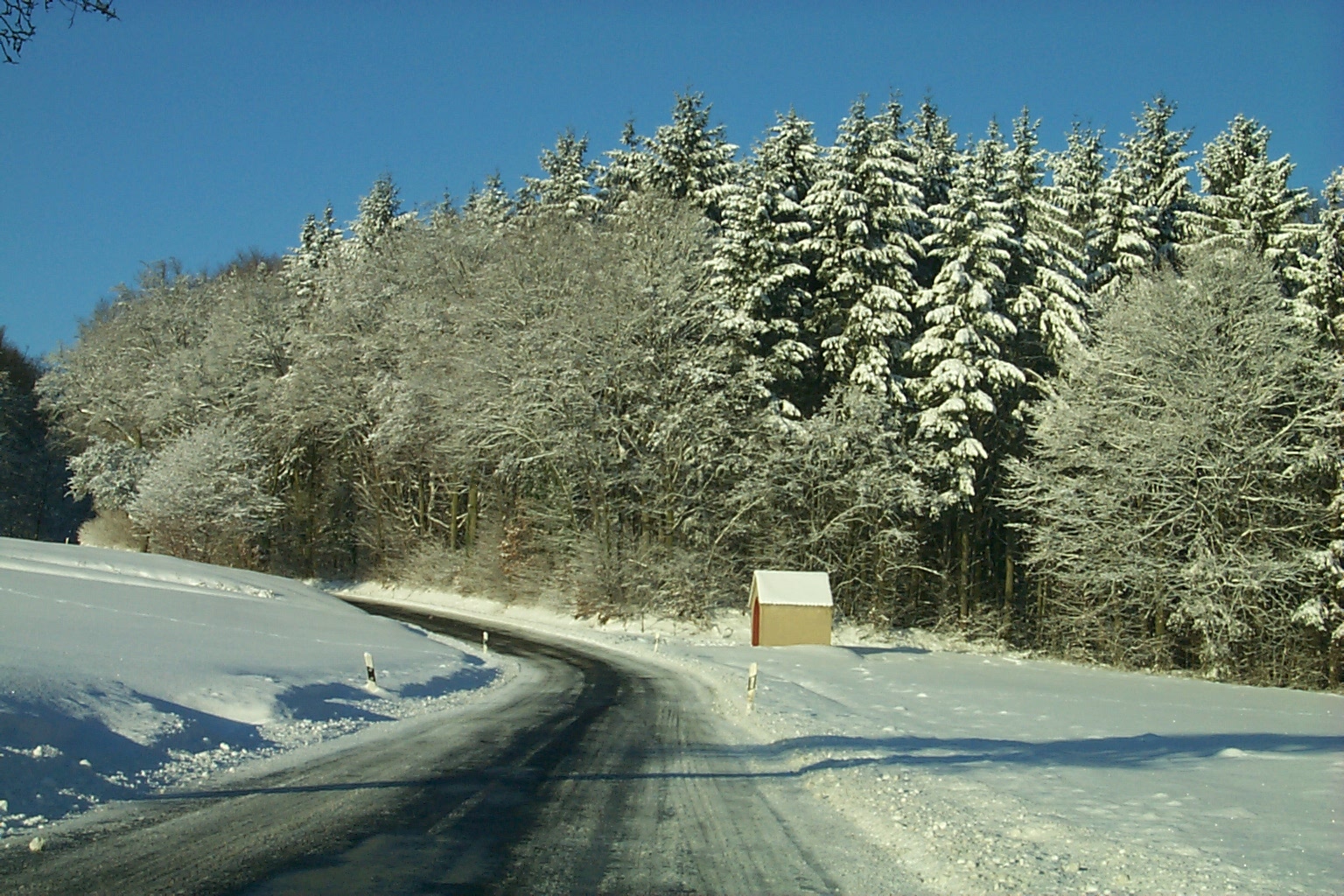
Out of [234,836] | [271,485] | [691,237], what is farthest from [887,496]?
[271,485]

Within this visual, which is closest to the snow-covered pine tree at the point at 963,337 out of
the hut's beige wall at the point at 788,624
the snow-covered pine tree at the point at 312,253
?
the hut's beige wall at the point at 788,624

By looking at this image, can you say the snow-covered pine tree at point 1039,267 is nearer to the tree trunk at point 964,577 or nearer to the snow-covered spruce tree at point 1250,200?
the snow-covered spruce tree at point 1250,200

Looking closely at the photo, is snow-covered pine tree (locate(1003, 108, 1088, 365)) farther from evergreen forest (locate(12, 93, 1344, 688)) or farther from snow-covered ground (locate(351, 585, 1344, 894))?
snow-covered ground (locate(351, 585, 1344, 894))

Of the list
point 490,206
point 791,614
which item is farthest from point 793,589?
point 490,206

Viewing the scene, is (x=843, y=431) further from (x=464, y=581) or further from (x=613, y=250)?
(x=464, y=581)

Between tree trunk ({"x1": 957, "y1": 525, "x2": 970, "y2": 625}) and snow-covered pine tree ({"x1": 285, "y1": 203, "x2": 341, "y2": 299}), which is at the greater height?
snow-covered pine tree ({"x1": 285, "y1": 203, "x2": 341, "y2": 299})

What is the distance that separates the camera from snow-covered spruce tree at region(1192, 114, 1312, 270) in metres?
34.1

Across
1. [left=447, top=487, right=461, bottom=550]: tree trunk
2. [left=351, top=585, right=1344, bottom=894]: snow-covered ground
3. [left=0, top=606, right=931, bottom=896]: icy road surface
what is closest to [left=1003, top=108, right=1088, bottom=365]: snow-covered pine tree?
[left=351, top=585, right=1344, bottom=894]: snow-covered ground

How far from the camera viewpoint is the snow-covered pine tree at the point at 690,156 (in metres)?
44.3

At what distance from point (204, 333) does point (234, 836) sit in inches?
2415

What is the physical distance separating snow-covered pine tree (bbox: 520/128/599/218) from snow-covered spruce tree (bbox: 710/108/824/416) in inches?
496

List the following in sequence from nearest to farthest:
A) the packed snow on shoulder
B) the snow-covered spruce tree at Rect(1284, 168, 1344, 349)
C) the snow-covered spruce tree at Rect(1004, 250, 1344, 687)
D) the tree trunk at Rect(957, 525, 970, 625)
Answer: the packed snow on shoulder < the snow-covered spruce tree at Rect(1004, 250, 1344, 687) < the snow-covered spruce tree at Rect(1284, 168, 1344, 349) < the tree trunk at Rect(957, 525, 970, 625)

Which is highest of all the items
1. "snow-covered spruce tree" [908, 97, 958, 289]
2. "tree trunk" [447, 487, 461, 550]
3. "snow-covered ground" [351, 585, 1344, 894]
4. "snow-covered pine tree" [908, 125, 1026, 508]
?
"snow-covered spruce tree" [908, 97, 958, 289]

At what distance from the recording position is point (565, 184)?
53844mm
